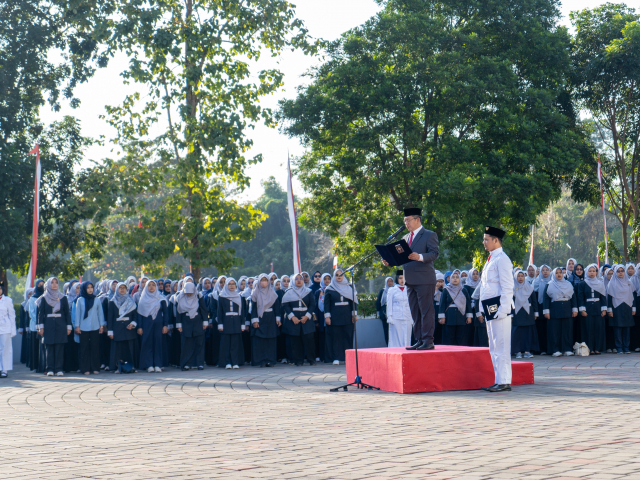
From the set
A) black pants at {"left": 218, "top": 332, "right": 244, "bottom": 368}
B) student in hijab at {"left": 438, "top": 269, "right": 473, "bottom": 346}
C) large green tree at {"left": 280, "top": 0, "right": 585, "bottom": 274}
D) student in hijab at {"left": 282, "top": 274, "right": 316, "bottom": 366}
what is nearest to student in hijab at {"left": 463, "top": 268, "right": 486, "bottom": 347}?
student in hijab at {"left": 438, "top": 269, "right": 473, "bottom": 346}

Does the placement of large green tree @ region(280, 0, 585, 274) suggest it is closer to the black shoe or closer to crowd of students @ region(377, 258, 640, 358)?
crowd of students @ region(377, 258, 640, 358)

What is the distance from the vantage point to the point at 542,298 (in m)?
16.4

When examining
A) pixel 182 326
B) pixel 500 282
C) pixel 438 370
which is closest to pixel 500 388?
pixel 438 370

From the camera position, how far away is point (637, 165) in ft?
91.6

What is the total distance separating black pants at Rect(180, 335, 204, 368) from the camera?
15.4 m

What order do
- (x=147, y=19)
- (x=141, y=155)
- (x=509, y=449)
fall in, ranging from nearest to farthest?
(x=509, y=449) < (x=147, y=19) < (x=141, y=155)

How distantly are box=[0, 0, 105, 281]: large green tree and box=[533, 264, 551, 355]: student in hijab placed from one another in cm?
1491

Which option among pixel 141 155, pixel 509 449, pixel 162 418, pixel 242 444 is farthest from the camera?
pixel 141 155

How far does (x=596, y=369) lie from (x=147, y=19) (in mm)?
15445

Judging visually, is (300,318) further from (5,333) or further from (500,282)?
(500,282)

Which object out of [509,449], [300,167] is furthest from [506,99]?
[509,449]

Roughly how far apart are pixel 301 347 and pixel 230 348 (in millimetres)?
1580

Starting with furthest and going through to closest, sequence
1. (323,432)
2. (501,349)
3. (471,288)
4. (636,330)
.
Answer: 1. (636,330)
2. (471,288)
3. (501,349)
4. (323,432)

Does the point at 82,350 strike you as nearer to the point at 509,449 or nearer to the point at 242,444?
the point at 242,444
